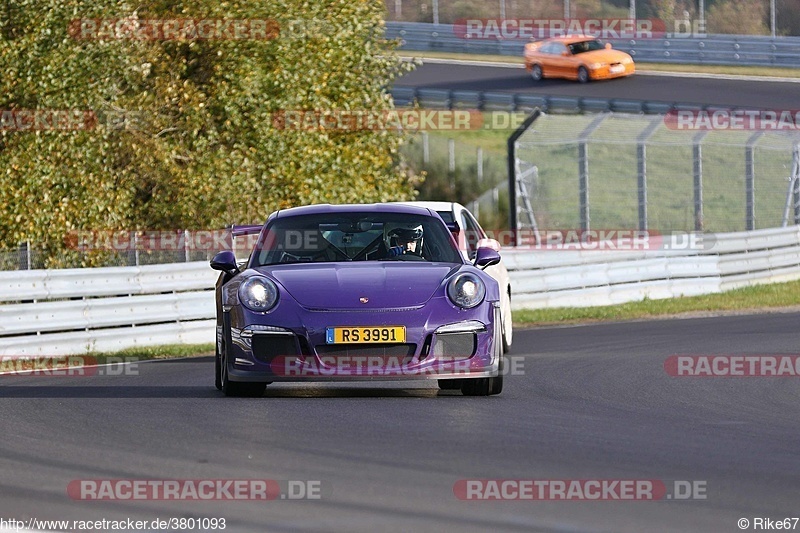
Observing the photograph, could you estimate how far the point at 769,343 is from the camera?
15352 mm

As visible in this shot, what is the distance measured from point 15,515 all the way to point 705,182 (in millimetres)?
30949

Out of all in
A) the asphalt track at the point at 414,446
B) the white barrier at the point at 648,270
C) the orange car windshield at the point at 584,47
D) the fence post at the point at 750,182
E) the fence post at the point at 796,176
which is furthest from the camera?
the orange car windshield at the point at 584,47

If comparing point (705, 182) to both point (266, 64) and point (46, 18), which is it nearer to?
point (266, 64)

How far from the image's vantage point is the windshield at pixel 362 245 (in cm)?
1042

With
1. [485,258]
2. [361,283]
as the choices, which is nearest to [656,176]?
[485,258]

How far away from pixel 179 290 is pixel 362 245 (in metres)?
7.28

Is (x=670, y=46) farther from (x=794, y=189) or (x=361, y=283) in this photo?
(x=361, y=283)

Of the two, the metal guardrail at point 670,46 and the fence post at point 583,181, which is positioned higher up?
the metal guardrail at point 670,46

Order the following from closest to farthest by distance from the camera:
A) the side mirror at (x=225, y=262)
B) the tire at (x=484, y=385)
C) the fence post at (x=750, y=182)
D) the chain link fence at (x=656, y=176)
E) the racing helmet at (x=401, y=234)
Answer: the tire at (x=484, y=385), the side mirror at (x=225, y=262), the racing helmet at (x=401, y=234), the fence post at (x=750, y=182), the chain link fence at (x=656, y=176)

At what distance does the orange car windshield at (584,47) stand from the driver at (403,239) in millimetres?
34161

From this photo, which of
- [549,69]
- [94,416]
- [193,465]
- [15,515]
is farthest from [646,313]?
[549,69]

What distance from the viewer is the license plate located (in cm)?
939

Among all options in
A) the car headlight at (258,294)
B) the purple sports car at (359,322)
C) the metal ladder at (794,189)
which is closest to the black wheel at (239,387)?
the purple sports car at (359,322)

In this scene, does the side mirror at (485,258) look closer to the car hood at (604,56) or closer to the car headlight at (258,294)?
the car headlight at (258,294)
